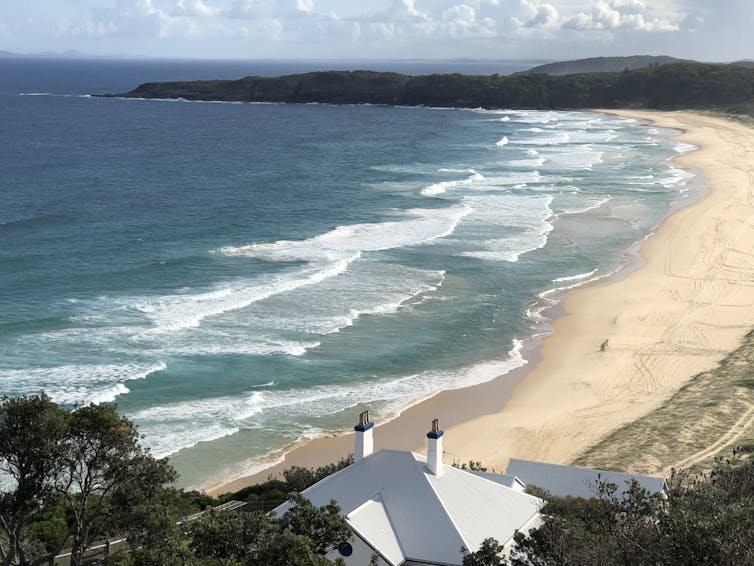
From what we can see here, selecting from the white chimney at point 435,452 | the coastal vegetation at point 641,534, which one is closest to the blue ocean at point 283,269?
the white chimney at point 435,452

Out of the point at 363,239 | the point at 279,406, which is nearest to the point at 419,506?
the point at 279,406

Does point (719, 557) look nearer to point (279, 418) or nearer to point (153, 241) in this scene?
point (279, 418)

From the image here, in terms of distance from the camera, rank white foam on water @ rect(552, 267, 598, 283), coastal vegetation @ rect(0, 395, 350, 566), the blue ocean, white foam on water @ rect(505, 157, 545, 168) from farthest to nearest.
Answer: white foam on water @ rect(505, 157, 545, 168)
white foam on water @ rect(552, 267, 598, 283)
the blue ocean
coastal vegetation @ rect(0, 395, 350, 566)

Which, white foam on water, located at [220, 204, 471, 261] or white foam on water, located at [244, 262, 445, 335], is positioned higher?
white foam on water, located at [220, 204, 471, 261]

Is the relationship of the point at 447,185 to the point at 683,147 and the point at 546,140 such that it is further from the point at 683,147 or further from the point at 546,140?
the point at 546,140

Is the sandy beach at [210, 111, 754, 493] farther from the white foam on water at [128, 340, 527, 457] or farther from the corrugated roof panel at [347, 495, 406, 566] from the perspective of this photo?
the corrugated roof panel at [347, 495, 406, 566]

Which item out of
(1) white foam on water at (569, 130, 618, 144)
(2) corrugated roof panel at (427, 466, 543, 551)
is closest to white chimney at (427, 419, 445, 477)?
(2) corrugated roof panel at (427, 466, 543, 551)
